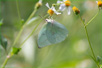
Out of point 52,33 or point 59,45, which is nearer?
point 52,33

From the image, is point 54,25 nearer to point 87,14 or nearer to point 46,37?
point 46,37

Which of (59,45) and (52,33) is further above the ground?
(52,33)

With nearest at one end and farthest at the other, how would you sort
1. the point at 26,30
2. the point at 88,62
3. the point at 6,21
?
1. the point at 88,62
2. the point at 26,30
3. the point at 6,21

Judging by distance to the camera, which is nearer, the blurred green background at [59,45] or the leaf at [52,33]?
the leaf at [52,33]

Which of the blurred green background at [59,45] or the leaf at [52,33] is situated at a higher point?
the leaf at [52,33]

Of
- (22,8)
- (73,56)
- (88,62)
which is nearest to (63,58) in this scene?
Answer: (73,56)

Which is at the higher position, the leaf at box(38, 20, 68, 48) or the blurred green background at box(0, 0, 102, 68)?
the leaf at box(38, 20, 68, 48)

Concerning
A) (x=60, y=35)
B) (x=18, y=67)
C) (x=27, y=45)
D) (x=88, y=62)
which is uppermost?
(x=60, y=35)

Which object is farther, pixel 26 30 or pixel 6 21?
pixel 6 21
